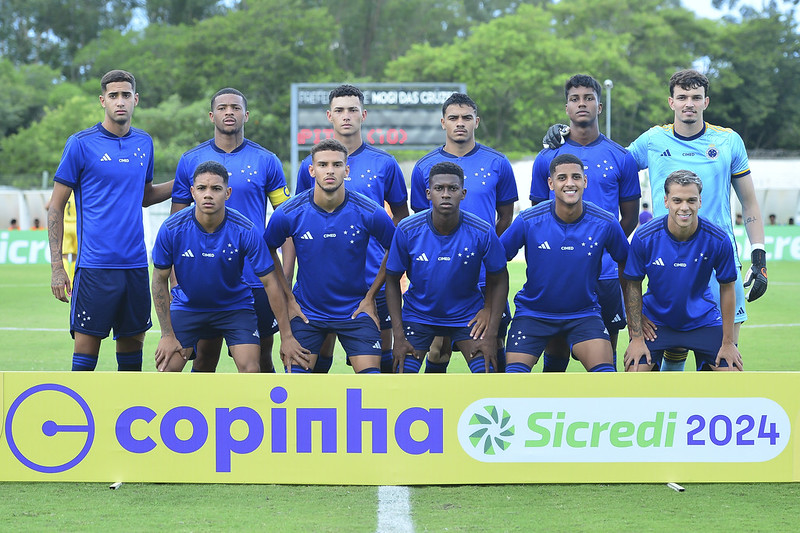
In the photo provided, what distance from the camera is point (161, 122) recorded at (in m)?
46.1

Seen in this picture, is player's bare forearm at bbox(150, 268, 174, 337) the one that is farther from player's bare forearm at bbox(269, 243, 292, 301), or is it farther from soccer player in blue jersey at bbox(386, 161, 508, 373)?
soccer player in blue jersey at bbox(386, 161, 508, 373)

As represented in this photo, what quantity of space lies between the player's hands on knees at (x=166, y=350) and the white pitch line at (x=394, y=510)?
64.6 inches

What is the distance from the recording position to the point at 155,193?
6.74 meters

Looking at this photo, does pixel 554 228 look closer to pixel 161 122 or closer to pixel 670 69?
pixel 161 122

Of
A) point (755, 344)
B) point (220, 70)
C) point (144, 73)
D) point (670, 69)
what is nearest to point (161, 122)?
point (220, 70)

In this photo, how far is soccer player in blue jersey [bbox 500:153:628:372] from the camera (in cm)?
582

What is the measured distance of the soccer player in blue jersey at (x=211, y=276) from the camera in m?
5.83

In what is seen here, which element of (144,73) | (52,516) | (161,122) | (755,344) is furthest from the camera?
(144,73)

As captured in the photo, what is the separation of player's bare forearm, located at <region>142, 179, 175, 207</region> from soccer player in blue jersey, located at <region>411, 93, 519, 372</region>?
1783 mm

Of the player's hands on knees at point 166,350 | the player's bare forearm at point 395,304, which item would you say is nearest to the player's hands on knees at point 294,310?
the player's bare forearm at point 395,304

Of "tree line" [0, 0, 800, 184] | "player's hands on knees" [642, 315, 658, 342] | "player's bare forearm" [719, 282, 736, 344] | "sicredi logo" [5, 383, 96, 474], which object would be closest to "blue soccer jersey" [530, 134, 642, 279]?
"player's hands on knees" [642, 315, 658, 342]

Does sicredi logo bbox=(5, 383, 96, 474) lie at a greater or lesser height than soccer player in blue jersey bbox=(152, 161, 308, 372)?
lesser

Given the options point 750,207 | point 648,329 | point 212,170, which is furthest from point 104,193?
point 750,207

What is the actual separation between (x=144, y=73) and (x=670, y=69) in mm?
30226
